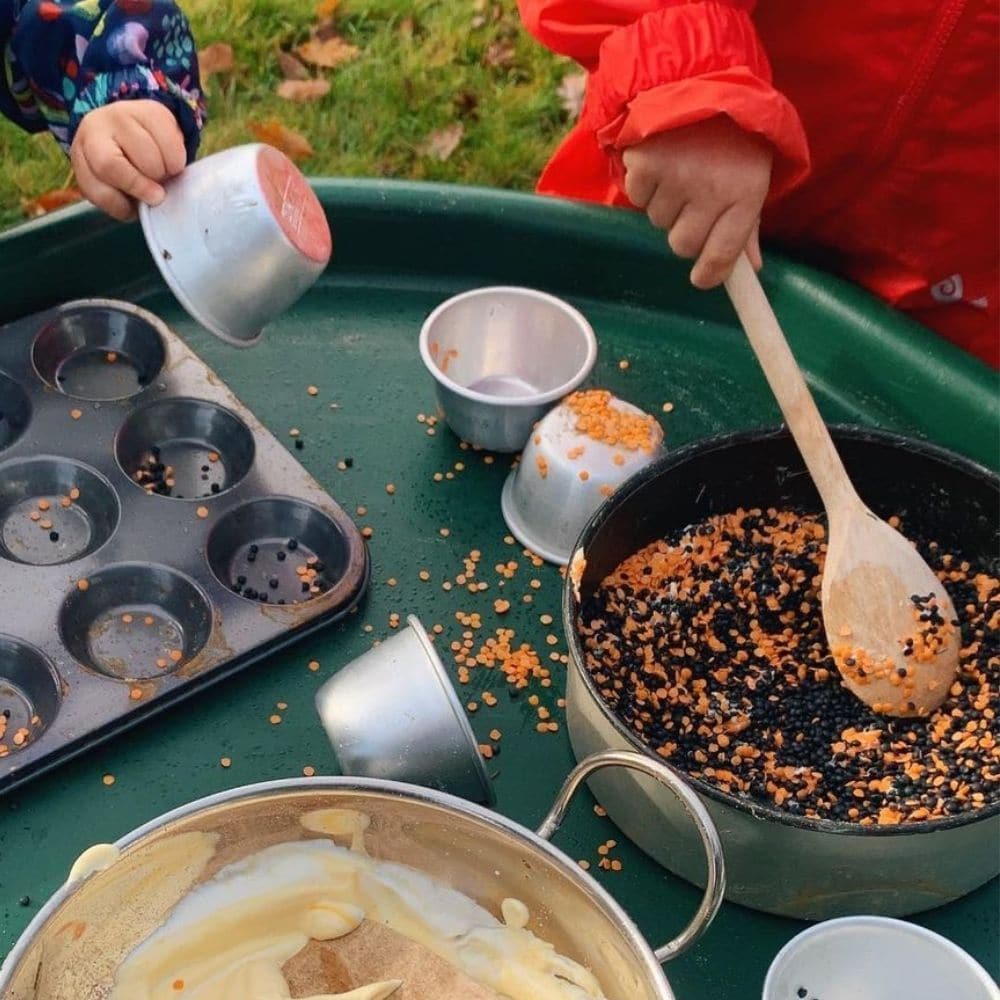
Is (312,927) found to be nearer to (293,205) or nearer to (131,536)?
(131,536)

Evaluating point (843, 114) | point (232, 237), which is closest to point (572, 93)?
point (843, 114)

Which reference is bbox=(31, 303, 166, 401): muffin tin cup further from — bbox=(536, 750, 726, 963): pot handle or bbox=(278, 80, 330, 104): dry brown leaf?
bbox=(278, 80, 330, 104): dry brown leaf

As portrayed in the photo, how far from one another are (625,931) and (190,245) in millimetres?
931

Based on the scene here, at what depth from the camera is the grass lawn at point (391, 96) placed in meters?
2.74

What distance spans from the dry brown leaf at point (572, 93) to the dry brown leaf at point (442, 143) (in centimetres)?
27

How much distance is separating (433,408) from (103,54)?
0.68 meters

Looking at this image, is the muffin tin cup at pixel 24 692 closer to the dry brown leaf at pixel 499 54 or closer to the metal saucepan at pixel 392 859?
the metal saucepan at pixel 392 859

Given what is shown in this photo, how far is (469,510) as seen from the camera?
181 cm

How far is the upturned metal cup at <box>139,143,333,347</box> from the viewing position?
58.0 inches

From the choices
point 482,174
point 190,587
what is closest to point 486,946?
point 190,587

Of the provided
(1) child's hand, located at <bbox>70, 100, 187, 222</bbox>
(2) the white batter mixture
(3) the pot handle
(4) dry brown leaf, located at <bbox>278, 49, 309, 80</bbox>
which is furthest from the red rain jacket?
(4) dry brown leaf, located at <bbox>278, 49, 309, 80</bbox>

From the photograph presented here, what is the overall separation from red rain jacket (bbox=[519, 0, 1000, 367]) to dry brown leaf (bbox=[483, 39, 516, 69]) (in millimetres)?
910

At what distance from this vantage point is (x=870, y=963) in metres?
1.31

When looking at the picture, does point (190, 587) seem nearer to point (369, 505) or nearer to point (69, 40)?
point (369, 505)
